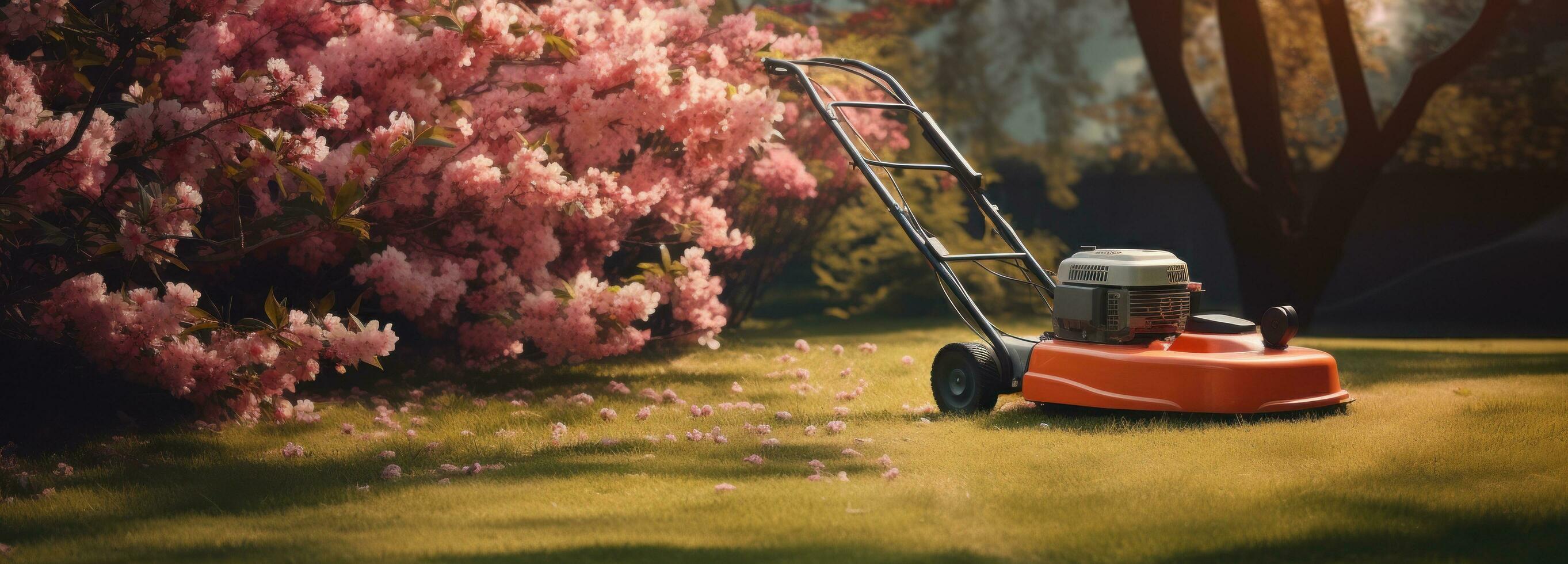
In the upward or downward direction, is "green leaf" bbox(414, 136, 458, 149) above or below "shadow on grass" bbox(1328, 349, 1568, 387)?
above

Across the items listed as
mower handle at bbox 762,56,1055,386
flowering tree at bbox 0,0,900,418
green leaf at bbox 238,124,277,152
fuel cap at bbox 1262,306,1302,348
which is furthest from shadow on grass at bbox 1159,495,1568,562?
green leaf at bbox 238,124,277,152

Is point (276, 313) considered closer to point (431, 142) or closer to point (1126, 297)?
point (431, 142)

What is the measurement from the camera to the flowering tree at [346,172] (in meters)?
4.29

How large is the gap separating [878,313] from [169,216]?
30.3ft

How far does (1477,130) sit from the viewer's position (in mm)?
13539

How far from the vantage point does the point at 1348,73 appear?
10.0 meters

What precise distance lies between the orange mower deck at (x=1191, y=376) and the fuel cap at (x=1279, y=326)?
0.14 ft

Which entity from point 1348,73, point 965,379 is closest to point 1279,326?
point 965,379

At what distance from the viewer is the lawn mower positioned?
16.7ft

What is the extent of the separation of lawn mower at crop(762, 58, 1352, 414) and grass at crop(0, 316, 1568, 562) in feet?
0.40

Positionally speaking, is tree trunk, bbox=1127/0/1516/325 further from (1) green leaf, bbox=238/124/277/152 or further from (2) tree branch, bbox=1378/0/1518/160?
(1) green leaf, bbox=238/124/277/152

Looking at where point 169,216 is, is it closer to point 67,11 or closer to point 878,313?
point 67,11

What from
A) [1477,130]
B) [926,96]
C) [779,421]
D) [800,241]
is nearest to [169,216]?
[779,421]

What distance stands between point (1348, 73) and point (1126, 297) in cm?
584
